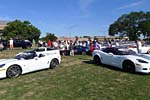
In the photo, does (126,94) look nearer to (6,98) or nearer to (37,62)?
(6,98)

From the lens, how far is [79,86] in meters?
8.36

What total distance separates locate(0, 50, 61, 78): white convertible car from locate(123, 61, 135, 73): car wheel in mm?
3817

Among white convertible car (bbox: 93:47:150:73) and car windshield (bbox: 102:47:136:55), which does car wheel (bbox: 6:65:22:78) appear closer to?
white convertible car (bbox: 93:47:150:73)

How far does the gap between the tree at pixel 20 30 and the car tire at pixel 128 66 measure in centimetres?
6127

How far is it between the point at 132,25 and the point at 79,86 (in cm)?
9526

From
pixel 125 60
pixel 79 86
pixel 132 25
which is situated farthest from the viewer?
pixel 132 25

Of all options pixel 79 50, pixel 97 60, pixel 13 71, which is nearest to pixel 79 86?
pixel 13 71

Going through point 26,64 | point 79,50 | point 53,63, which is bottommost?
point 53,63

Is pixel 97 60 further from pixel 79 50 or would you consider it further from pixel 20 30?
pixel 20 30

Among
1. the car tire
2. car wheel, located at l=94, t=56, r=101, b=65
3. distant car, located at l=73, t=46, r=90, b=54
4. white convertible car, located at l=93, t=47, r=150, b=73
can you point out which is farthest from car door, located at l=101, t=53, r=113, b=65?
distant car, located at l=73, t=46, r=90, b=54

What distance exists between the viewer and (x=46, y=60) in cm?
1216

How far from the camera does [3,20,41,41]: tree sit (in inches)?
2792

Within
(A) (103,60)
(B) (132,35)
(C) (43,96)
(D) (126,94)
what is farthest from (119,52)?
(B) (132,35)

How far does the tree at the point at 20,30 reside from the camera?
2792 inches
